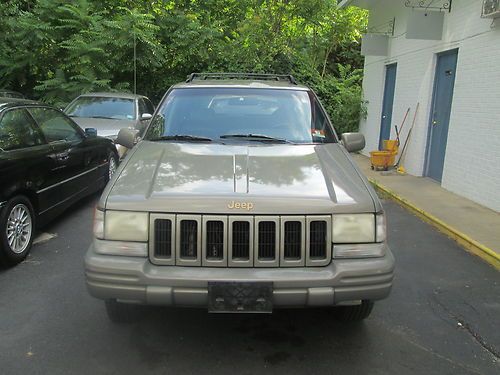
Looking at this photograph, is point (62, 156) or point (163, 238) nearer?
point (163, 238)

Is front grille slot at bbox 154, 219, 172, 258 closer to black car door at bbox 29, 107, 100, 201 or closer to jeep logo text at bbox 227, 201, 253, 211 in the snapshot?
jeep logo text at bbox 227, 201, 253, 211

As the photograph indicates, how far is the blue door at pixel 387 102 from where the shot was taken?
1204 centimetres

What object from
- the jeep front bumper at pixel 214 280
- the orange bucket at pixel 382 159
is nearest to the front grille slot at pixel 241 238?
the jeep front bumper at pixel 214 280

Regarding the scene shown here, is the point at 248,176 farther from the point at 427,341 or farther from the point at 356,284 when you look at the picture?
the point at 427,341

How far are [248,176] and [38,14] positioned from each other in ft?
46.8

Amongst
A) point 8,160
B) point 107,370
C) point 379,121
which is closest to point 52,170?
point 8,160

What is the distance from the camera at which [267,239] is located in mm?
2924

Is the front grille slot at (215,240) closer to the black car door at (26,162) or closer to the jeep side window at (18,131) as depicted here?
the black car door at (26,162)

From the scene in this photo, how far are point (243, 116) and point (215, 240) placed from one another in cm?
164

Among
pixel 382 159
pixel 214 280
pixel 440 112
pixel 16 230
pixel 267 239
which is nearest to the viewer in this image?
pixel 214 280

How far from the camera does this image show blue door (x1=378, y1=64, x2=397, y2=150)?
12.0 meters

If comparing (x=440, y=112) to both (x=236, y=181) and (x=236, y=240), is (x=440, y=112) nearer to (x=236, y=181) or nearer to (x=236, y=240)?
(x=236, y=181)

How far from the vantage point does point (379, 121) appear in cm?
1277

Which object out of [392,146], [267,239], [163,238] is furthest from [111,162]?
[392,146]
